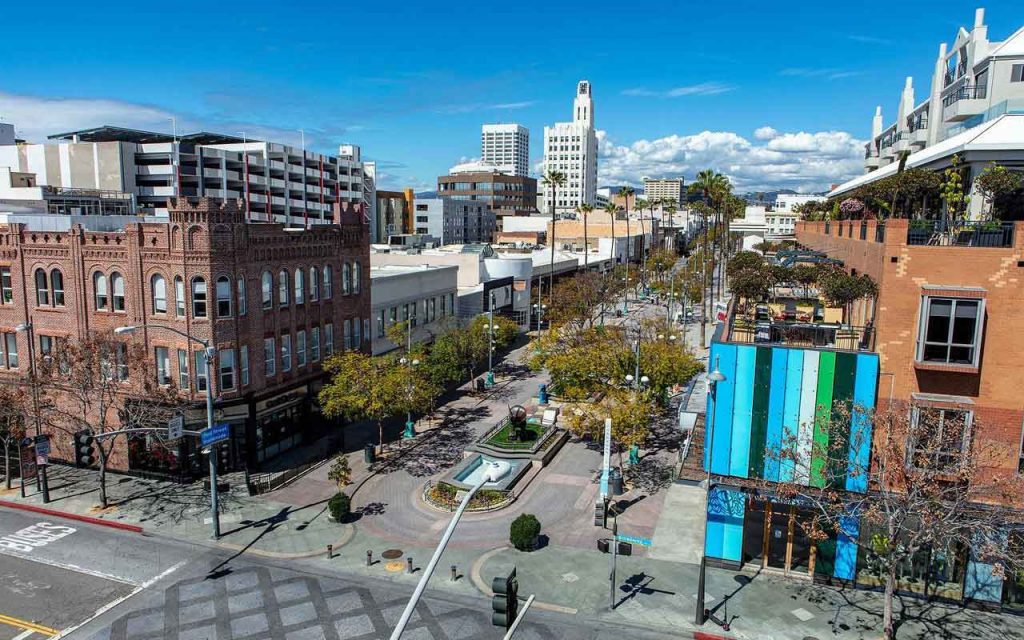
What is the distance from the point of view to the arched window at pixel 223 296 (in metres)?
34.6

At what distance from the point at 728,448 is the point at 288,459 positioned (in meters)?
25.3

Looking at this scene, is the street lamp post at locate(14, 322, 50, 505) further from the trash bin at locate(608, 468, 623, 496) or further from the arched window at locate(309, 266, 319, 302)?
the trash bin at locate(608, 468, 623, 496)

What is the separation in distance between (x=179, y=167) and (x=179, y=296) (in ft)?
265

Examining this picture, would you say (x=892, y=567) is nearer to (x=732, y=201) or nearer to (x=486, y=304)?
(x=486, y=304)

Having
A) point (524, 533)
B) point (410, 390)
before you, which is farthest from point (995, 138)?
point (410, 390)

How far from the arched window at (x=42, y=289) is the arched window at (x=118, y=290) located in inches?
205

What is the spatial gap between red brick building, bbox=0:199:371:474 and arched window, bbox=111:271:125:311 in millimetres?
54

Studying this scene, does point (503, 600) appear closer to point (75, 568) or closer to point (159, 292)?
point (75, 568)

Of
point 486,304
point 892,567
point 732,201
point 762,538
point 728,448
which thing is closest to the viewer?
point 892,567

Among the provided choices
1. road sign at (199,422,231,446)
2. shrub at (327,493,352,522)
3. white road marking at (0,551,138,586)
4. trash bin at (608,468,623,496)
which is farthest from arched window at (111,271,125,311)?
trash bin at (608,468,623,496)

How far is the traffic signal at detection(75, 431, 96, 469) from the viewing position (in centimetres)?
3778

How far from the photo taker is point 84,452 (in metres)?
38.1

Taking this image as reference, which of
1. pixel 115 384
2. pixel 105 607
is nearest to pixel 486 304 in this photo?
pixel 115 384

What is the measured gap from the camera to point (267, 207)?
12106cm
